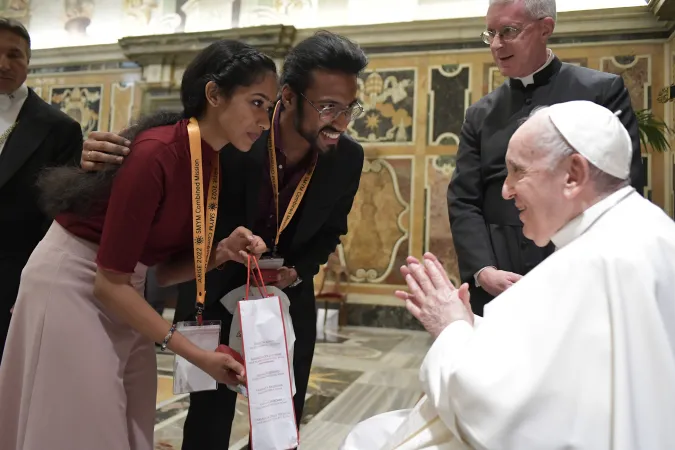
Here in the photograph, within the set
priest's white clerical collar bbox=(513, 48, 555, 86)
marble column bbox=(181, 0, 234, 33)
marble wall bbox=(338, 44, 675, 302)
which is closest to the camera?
priest's white clerical collar bbox=(513, 48, 555, 86)

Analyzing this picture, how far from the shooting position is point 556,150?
5.02 feet

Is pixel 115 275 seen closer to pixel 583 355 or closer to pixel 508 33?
pixel 583 355

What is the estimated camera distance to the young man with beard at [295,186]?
7.16 feet

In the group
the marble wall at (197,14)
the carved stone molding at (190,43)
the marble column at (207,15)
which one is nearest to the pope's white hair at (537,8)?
the marble wall at (197,14)

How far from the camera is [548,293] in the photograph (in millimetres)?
1382

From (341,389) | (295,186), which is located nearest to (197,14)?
(341,389)

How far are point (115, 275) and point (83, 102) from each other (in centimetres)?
927

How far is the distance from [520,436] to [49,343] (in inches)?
55.4

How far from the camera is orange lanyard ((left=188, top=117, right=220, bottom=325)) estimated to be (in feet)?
6.06

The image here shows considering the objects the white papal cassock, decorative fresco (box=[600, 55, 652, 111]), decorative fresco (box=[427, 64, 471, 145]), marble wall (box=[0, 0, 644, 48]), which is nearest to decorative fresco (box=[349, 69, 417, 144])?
decorative fresco (box=[427, 64, 471, 145])

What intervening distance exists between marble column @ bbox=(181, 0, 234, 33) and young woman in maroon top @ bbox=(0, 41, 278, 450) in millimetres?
7795

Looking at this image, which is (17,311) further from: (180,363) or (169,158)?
(169,158)

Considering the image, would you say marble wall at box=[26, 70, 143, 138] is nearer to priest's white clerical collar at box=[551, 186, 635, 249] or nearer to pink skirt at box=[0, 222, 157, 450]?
pink skirt at box=[0, 222, 157, 450]

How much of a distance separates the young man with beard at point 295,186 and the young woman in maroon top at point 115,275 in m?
0.26
